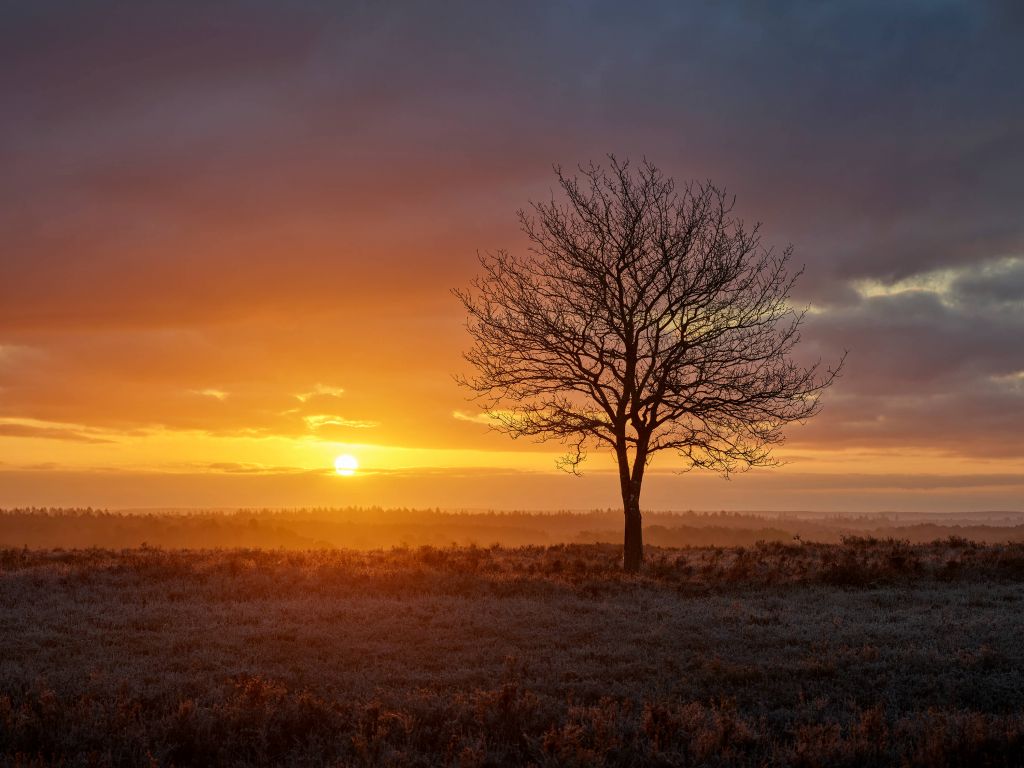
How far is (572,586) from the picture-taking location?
2073 cm

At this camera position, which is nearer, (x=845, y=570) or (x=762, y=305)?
(x=845, y=570)

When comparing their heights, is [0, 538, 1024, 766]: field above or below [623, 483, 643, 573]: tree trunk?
below

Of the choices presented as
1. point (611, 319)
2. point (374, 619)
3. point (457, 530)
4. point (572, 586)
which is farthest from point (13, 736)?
point (457, 530)

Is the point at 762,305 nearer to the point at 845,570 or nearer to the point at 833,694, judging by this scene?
the point at 845,570

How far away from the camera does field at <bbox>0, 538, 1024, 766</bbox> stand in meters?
9.44

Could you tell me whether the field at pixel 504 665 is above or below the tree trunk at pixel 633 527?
below

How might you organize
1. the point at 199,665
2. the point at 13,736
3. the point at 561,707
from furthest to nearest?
the point at 199,665 → the point at 561,707 → the point at 13,736

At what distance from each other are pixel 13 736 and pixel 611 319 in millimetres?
18718

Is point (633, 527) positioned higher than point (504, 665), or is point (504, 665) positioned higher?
point (633, 527)

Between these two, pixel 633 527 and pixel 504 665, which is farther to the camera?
pixel 633 527

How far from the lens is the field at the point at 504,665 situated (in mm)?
9438

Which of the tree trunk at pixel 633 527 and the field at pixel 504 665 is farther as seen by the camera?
the tree trunk at pixel 633 527

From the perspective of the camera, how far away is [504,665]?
13094 millimetres

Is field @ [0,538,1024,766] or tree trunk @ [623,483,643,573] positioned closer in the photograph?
field @ [0,538,1024,766]
